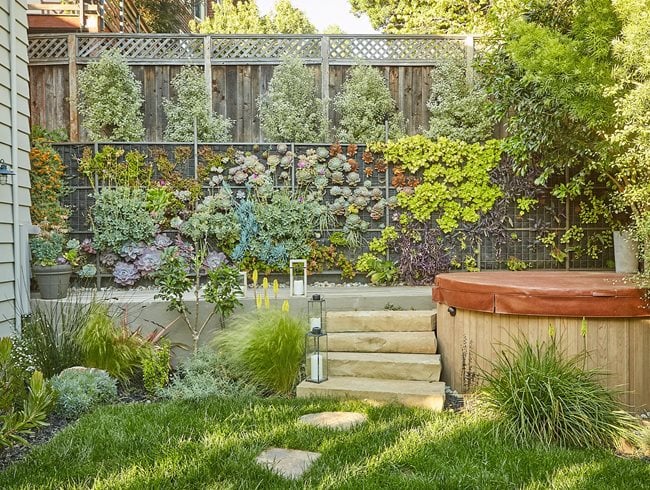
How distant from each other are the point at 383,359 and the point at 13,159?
337cm

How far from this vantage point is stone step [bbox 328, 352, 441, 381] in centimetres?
386

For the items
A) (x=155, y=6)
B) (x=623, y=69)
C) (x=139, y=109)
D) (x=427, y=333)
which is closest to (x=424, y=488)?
(x=427, y=333)

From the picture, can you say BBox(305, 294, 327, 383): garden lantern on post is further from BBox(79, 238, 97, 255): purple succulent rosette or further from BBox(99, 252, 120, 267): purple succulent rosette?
BBox(79, 238, 97, 255): purple succulent rosette

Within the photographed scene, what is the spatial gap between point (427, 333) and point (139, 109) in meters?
5.66

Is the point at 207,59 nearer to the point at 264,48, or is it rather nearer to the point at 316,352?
the point at 264,48

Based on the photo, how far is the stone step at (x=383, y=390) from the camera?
3449 mm

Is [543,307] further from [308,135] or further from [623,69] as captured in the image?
[308,135]

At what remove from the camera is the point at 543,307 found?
Result: 139 inches

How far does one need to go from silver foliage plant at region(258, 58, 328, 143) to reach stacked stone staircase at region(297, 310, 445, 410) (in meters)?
3.54

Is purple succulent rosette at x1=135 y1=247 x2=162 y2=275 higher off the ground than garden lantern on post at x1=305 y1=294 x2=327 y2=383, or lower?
higher

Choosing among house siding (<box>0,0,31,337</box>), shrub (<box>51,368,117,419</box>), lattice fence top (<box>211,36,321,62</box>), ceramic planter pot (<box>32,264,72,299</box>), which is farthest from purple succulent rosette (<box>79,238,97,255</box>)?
lattice fence top (<box>211,36,321,62</box>)

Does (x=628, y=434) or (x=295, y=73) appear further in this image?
(x=295, y=73)

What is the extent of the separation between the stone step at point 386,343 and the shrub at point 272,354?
365 millimetres

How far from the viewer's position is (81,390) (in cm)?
343
